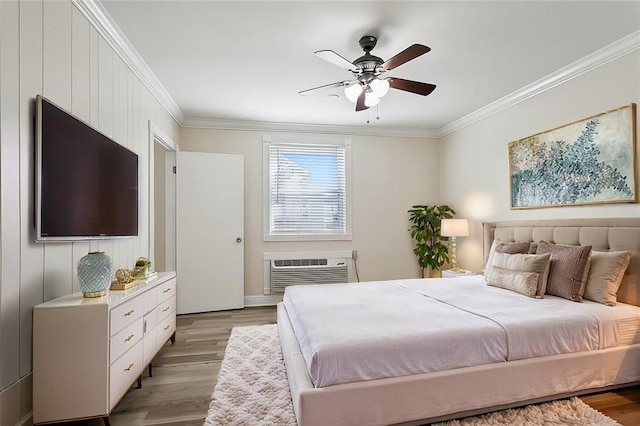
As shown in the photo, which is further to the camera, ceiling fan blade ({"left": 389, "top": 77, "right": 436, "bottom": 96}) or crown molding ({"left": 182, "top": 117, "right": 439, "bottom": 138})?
crown molding ({"left": 182, "top": 117, "right": 439, "bottom": 138})

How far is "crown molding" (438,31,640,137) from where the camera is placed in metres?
2.58

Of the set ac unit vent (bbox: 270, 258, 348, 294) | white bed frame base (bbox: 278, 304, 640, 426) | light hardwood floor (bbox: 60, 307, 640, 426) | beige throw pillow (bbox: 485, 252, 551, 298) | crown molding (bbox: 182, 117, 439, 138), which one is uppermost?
crown molding (bbox: 182, 117, 439, 138)

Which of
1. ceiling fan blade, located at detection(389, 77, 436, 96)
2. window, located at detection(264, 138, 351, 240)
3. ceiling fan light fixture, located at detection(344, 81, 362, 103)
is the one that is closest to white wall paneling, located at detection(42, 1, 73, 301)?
ceiling fan light fixture, located at detection(344, 81, 362, 103)

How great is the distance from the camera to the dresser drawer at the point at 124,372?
1.74 meters

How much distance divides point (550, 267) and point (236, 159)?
12.4ft

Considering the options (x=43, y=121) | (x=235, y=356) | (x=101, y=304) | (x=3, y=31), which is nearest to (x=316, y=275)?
(x=235, y=356)

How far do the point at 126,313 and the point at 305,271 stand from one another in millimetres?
2858

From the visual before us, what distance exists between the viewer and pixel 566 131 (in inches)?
122

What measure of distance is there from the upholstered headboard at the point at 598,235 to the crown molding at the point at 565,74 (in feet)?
4.54

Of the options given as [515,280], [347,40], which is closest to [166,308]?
[347,40]

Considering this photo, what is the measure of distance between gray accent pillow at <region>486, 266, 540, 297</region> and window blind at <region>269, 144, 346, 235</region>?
7.64ft

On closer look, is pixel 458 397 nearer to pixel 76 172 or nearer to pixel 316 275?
pixel 76 172

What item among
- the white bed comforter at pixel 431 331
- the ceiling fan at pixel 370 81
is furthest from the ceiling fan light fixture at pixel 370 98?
the white bed comforter at pixel 431 331

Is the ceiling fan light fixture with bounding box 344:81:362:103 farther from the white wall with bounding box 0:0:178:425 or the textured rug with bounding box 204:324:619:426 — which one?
the textured rug with bounding box 204:324:619:426
